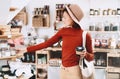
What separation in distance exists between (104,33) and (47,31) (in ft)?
4.52

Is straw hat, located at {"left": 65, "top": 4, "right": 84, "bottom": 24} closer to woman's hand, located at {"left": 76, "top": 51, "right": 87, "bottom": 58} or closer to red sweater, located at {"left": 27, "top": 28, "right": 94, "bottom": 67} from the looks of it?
red sweater, located at {"left": 27, "top": 28, "right": 94, "bottom": 67}

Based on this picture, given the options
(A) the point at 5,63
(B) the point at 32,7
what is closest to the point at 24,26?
(B) the point at 32,7

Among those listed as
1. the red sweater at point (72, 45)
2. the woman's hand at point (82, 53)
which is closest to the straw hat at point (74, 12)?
the red sweater at point (72, 45)

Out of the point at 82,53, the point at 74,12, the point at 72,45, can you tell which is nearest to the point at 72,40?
the point at 72,45

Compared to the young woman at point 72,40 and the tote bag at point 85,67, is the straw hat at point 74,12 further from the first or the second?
the tote bag at point 85,67

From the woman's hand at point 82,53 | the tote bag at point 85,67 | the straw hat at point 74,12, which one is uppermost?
the straw hat at point 74,12

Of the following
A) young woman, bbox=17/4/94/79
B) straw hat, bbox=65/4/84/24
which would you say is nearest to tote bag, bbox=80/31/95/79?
young woman, bbox=17/4/94/79

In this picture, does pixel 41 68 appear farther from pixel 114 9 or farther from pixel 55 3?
pixel 114 9

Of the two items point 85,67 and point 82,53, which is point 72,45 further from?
point 85,67

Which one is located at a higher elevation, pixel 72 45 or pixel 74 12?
pixel 74 12

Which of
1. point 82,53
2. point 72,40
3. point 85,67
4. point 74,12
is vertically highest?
point 74,12

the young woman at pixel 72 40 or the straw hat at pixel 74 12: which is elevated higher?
the straw hat at pixel 74 12

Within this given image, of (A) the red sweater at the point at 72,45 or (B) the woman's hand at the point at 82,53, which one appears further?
(A) the red sweater at the point at 72,45

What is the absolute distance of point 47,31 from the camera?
6.44 m
